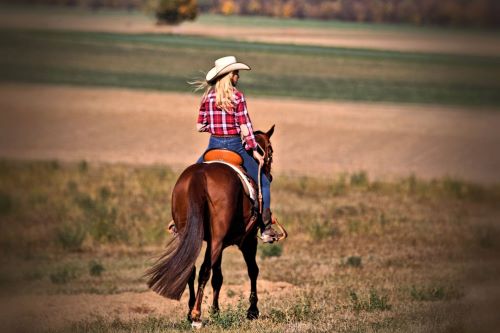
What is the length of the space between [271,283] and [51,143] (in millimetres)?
24786

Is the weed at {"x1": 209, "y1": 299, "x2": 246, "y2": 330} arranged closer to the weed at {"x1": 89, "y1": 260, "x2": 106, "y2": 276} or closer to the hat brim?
the hat brim

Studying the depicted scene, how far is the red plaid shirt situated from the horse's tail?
0.69m

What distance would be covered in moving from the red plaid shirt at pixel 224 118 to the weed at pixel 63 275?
718 centimetres

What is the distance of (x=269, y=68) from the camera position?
192ft

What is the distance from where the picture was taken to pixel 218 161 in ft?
39.3

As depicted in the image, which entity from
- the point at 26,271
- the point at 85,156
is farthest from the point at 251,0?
the point at 26,271

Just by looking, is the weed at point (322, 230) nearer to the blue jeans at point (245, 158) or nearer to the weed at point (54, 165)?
Result: the blue jeans at point (245, 158)

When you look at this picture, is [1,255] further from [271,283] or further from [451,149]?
[451,149]

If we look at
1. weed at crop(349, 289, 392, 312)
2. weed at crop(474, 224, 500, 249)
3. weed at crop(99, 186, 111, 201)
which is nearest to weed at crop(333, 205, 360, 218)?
weed at crop(474, 224, 500, 249)

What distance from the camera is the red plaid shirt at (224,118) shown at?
12.0 meters

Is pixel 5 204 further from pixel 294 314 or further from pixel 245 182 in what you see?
pixel 245 182

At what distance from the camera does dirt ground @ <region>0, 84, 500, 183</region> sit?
3800 cm

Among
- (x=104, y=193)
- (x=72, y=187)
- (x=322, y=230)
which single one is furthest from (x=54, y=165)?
(x=322, y=230)

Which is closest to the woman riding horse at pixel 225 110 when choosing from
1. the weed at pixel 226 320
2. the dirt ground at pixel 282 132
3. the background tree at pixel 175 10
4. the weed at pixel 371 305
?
the weed at pixel 226 320
